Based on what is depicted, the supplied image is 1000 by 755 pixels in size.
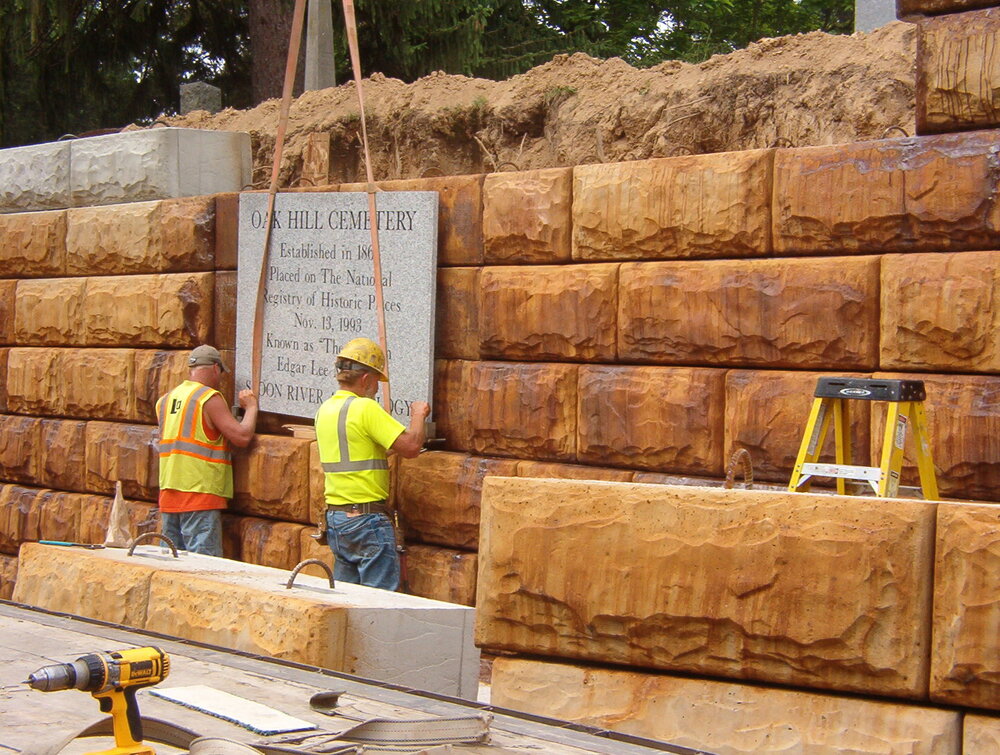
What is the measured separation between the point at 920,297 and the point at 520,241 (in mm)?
2335

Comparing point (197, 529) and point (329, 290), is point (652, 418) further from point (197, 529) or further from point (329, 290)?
point (197, 529)

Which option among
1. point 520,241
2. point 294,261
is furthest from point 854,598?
point 294,261

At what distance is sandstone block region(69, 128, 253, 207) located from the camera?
9539 mm

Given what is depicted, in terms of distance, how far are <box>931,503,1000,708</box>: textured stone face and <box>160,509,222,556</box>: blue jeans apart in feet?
18.7

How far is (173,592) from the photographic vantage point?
5.93 m

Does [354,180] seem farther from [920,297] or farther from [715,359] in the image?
[920,297]

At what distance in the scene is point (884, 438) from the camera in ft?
16.0

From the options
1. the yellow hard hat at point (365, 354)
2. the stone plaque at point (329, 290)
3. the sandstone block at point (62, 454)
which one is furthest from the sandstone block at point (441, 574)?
the sandstone block at point (62, 454)

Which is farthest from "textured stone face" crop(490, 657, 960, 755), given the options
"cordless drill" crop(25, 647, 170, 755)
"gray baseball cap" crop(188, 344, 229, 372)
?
"gray baseball cap" crop(188, 344, 229, 372)

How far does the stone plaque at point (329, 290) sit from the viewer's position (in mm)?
7738

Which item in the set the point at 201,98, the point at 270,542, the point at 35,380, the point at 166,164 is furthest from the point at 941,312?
the point at 201,98

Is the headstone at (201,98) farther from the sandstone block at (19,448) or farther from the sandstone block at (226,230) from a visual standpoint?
the sandstone block at (226,230)

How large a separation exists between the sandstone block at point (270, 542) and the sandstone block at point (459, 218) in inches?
80.5

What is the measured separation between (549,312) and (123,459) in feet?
13.4
